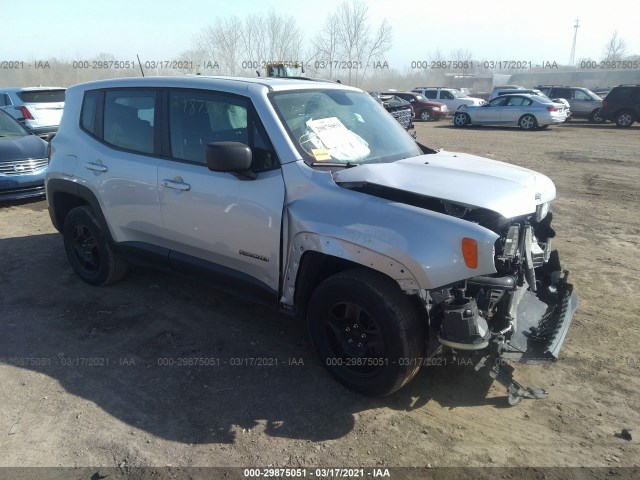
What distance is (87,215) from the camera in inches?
188

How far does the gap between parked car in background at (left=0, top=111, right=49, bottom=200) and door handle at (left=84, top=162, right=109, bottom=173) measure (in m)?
4.30

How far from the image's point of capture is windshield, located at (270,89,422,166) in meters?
3.53

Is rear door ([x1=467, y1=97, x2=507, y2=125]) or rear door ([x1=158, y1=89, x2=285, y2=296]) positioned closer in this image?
rear door ([x1=158, y1=89, x2=285, y2=296])

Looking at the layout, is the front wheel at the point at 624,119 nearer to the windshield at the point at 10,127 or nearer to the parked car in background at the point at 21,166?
the parked car in background at the point at 21,166

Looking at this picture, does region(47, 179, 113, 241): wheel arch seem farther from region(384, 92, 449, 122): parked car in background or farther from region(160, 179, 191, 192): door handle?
region(384, 92, 449, 122): parked car in background

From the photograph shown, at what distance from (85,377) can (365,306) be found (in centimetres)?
211

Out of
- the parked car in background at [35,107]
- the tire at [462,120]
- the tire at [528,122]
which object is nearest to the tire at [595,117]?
the tire at [528,122]

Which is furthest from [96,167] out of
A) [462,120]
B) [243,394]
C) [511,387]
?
[462,120]

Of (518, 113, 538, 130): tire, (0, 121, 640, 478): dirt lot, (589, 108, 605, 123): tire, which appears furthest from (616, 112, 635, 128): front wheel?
(0, 121, 640, 478): dirt lot

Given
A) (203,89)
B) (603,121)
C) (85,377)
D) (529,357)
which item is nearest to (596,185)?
(529,357)

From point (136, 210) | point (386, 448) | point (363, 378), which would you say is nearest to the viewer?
point (386, 448)

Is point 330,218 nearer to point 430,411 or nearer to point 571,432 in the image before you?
point 430,411

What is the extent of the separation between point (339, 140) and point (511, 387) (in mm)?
2074

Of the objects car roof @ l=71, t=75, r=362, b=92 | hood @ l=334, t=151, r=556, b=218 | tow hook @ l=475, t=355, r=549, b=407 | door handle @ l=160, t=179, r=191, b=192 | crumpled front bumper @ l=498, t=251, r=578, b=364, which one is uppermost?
car roof @ l=71, t=75, r=362, b=92
